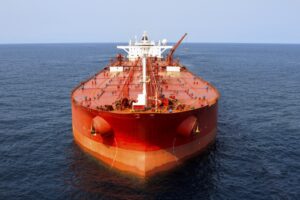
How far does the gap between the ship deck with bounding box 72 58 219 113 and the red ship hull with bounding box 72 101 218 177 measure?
1109 millimetres

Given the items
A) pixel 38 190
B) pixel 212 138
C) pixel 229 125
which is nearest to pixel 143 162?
pixel 38 190

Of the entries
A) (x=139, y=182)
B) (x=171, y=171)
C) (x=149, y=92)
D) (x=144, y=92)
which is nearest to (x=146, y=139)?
(x=139, y=182)

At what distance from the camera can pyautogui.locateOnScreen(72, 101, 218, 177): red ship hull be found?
22906 millimetres

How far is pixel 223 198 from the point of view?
2258cm

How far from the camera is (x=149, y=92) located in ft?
100

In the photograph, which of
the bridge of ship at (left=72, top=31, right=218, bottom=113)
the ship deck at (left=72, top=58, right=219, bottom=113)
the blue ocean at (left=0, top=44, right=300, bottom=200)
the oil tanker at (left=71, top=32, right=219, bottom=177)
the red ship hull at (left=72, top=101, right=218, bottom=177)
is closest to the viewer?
the red ship hull at (left=72, top=101, right=218, bottom=177)

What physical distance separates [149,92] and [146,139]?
318 inches

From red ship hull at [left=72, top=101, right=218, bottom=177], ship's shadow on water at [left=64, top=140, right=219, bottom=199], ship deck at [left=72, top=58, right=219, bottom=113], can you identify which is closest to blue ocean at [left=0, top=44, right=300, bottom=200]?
ship's shadow on water at [left=64, top=140, right=219, bottom=199]

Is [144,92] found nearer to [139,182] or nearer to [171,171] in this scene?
[171,171]

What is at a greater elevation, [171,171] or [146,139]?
[146,139]

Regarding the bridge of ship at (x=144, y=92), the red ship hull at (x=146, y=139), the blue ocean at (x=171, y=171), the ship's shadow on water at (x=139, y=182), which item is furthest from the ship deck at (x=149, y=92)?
the ship's shadow on water at (x=139, y=182)

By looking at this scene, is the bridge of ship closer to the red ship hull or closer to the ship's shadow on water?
the red ship hull

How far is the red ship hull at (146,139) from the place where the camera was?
902 inches

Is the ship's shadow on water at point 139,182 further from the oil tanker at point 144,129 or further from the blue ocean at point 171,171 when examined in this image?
the oil tanker at point 144,129
